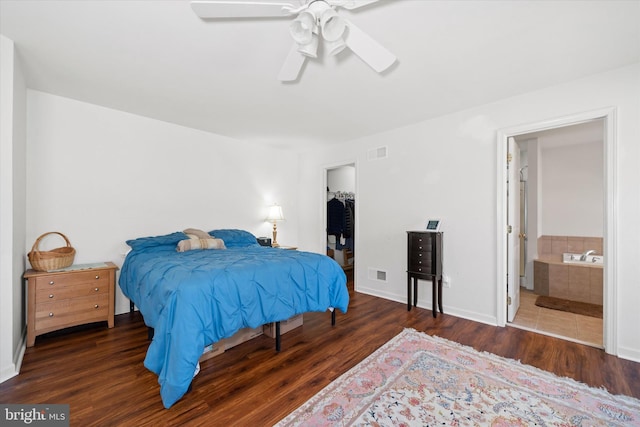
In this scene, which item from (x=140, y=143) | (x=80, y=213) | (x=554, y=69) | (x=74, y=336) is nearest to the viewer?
(x=554, y=69)

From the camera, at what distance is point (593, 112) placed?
2.48 m

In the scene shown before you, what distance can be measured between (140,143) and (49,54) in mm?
1378

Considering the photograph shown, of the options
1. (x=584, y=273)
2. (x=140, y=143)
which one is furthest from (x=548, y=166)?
(x=140, y=143)

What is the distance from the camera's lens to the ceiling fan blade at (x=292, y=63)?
183 centimetres

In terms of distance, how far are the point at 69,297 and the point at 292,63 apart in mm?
2951

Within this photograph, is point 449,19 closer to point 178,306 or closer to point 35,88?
point 178,306

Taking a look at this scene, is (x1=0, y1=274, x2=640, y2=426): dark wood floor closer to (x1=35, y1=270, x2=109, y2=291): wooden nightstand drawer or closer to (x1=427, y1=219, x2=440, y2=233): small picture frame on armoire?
(x1=35, y1=270, x2=109, y2=291): wooden nightstand drawer

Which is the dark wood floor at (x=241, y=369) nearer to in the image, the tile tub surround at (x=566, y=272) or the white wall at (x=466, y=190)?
the white wall at (x=466, y=190)

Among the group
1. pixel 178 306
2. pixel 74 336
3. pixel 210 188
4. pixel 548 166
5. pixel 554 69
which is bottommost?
pixel 74 336

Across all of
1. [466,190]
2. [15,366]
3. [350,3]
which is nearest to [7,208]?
[15,366]

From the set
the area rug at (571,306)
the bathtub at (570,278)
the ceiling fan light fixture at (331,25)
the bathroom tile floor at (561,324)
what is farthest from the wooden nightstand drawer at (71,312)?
the bathtub at (570,278)

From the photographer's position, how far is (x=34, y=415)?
163 centimetres

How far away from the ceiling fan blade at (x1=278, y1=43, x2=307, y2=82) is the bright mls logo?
2.57m

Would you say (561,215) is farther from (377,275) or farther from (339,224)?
(339,224)
